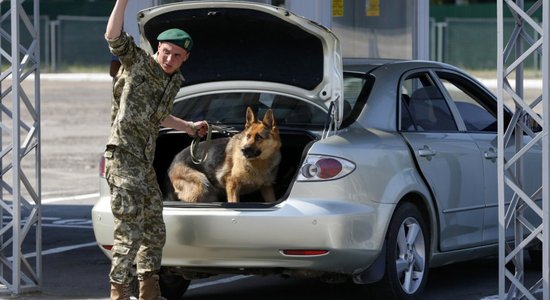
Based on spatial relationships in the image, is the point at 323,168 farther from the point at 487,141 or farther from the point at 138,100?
the point at 487,141

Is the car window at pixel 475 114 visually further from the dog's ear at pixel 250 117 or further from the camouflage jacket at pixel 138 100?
the camouflage jacket at pixel 138 100

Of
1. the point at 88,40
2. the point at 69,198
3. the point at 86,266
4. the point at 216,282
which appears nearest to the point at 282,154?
the point at 216,282

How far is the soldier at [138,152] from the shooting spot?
775 cm

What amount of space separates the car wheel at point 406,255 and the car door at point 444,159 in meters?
0.27

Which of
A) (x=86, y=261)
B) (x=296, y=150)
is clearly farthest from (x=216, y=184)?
(x=86, y=261)

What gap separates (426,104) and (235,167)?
65.3 inches

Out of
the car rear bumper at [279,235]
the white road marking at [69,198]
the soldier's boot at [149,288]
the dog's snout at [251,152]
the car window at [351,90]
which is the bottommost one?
the white road marking at [69,198]

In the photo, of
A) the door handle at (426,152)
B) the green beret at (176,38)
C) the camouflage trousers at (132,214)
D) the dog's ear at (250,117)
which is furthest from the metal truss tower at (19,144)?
the door handle at (426,152)

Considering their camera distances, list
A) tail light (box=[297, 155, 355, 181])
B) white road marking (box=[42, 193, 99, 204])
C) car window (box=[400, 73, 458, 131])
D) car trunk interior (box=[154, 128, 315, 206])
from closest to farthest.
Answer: tail light (box=[297, 155, 355, 181]) → car trunk interior (box=[154, 128, 315, 206]) → car window (box=[400, 73, 458, 131]) → white road marking (box=[42, 193, 99, 204])

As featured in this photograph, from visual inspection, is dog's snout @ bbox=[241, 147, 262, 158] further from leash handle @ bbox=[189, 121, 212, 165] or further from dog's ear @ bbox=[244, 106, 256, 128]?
leash handle @ bbox=[189, 121, 212, 165]

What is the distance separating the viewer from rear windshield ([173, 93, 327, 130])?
8672mm

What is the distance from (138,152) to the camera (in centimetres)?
779

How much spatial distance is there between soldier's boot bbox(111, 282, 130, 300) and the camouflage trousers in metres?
0.04

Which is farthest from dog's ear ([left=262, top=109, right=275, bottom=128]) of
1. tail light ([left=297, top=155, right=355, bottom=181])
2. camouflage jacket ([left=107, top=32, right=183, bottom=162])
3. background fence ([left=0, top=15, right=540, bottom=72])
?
background fence ([left=0, top=15, right=540, bottom=72])
